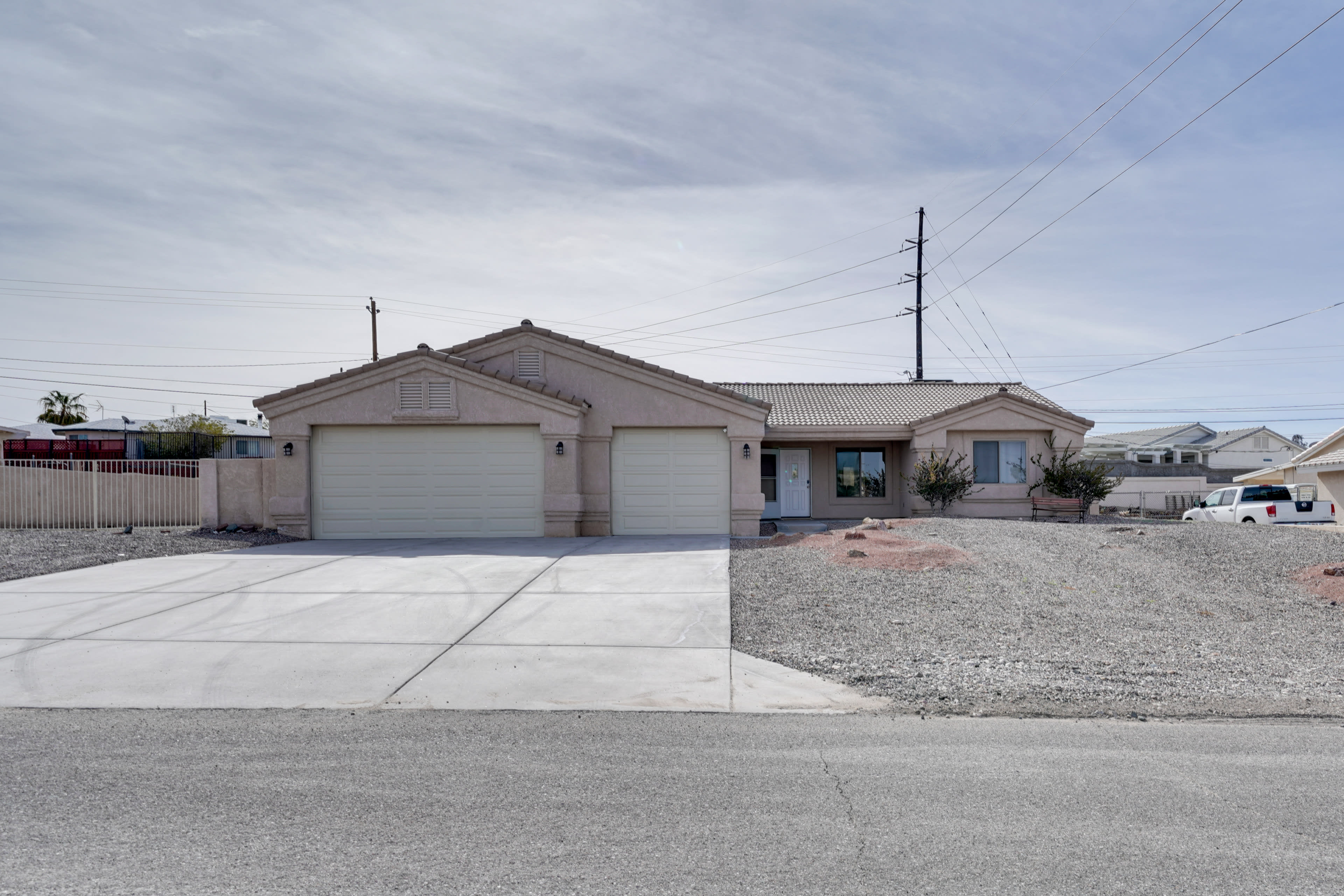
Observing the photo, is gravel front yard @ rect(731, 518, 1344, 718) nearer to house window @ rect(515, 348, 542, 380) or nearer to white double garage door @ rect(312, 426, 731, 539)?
white double garage door @ rect(312, 426, 731, 539)

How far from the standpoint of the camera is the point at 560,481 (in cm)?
1756

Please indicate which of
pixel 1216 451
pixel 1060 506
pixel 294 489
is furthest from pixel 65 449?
pixel 1216 451

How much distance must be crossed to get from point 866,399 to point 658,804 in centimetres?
2255

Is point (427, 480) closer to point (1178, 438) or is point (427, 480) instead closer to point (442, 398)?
point (442, 398)

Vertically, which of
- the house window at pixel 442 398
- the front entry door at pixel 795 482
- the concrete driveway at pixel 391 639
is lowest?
the concrete driveway at pixel 391 639

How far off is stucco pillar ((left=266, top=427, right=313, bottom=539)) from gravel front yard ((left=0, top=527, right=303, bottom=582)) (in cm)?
30

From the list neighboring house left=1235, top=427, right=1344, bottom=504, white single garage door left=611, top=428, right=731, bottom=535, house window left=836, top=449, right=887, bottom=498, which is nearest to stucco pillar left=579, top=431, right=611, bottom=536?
white single garage door left=611, top=428, right=731, bottom=535

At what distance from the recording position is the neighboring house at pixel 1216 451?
4972 cm

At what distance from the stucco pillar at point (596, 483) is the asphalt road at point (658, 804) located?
1218cm

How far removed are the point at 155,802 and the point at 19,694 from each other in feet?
9.97

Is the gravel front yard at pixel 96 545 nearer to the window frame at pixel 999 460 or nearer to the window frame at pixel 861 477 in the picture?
the window frame at pixel 861 477

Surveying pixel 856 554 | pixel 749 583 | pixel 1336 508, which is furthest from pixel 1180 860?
pixel 1336 508

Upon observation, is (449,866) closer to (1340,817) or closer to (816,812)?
(816,812)

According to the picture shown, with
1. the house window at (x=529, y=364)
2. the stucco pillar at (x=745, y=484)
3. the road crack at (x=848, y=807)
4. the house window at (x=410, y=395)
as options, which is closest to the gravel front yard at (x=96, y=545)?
the house window at (x=410, y=395)
